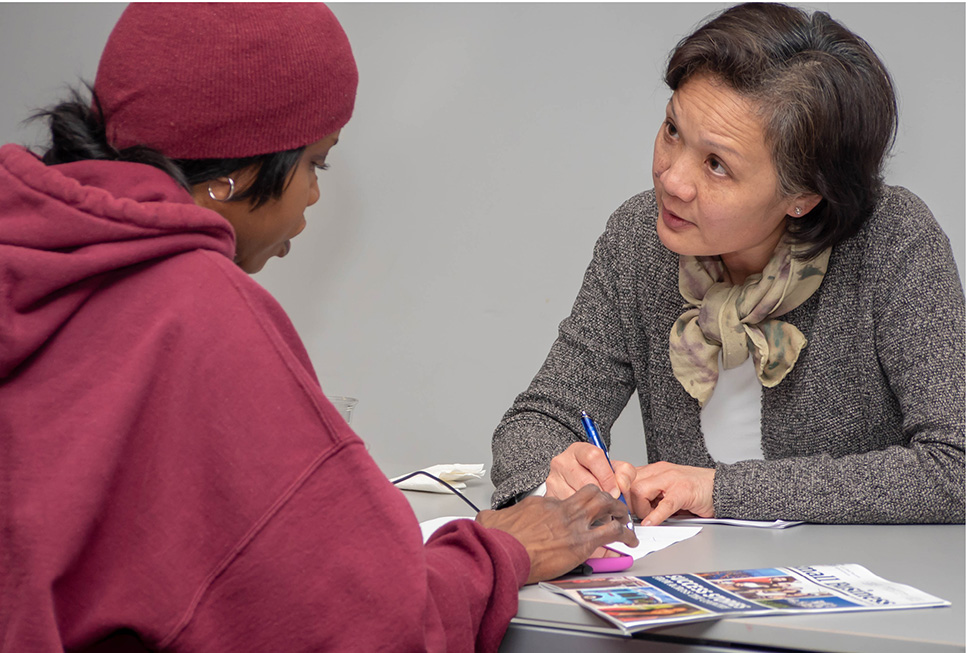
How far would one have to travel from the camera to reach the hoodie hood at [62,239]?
779mm

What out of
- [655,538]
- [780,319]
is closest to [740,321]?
[780,319]

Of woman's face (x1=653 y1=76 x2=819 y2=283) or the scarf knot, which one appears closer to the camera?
woman's face (x1=653 y1=76 x2=819 y2=283)

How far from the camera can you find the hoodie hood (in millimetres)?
779

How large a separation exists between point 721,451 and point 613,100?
1046mm

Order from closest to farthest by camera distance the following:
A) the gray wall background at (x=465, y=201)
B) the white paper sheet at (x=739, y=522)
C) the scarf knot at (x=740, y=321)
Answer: the white paper sheet at (x=739, y=522) < the scarf knot at (x=740, y=321) < the gray wall background at (x=465, y=201)

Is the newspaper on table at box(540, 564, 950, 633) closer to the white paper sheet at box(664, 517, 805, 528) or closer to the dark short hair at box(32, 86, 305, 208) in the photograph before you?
the white paper sheet at box(664, 517, 805, 528)

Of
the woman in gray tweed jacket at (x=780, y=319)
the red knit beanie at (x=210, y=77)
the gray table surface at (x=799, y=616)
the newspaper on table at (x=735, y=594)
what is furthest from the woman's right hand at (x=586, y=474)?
the red knit beanie at (x=210, y=77)

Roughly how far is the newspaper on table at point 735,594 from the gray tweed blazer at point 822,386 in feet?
0.84

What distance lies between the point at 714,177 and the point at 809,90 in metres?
0.18

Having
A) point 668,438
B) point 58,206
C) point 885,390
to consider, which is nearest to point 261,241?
point 58,206

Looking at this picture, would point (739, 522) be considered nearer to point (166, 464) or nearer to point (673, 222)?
point (673, 222)

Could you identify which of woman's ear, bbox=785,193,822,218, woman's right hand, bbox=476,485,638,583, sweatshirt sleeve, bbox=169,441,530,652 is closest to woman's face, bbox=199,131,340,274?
sweatshirt sleeve, bbox=169,441,530,652

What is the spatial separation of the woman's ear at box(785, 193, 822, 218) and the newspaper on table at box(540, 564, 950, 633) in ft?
2.02

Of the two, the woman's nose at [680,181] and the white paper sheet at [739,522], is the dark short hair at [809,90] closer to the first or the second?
the woman's nose at [680,181]
